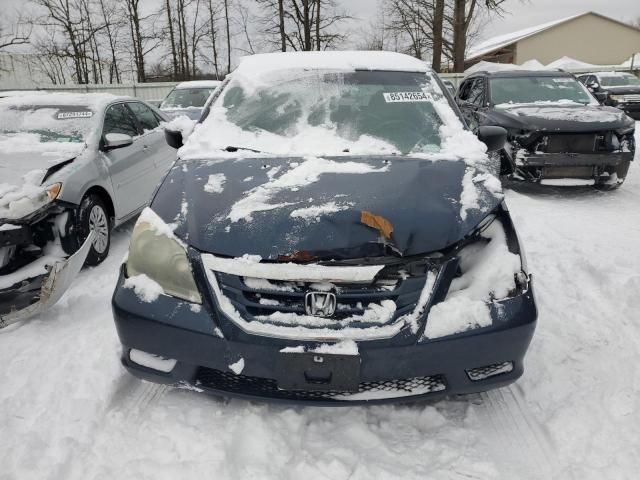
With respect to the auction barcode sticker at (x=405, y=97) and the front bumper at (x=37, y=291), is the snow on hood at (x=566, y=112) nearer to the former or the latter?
the auction barcode sticker at (x=405, y=97)

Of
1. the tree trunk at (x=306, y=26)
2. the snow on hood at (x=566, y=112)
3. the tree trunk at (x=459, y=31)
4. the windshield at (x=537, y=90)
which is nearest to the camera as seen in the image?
the snow on hood at (x=566, y=112)

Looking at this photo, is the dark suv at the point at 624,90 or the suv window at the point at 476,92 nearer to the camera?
the suv window at the point at 476,92

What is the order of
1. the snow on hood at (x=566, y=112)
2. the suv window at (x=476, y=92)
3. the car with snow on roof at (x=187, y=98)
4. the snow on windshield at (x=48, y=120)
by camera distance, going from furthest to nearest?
the car with snow on roof at (x=187, y=98) → the suv window at (x=476, y=92) → the snow on hood at (x=566, y=112) → the snow on windshield at (x=48, y=120)

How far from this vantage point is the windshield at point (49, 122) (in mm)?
4633

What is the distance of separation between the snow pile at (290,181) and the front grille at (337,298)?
36 cm

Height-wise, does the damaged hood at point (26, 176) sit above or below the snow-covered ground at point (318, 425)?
above

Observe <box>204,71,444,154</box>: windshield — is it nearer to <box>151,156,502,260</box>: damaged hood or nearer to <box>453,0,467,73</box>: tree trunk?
<box>151,156,502,260</box>: damaged hood

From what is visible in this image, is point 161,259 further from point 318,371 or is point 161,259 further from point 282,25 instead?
point 282,25

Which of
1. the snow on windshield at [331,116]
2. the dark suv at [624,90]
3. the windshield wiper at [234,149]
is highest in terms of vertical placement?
the snow on windshield at [331,116]

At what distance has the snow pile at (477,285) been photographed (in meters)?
1.98

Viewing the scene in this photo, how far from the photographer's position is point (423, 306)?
1999 millimetres

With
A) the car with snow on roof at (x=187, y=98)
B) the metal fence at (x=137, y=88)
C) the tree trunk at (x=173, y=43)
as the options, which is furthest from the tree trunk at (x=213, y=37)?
the car with snow on roof at (x=187, y=98)

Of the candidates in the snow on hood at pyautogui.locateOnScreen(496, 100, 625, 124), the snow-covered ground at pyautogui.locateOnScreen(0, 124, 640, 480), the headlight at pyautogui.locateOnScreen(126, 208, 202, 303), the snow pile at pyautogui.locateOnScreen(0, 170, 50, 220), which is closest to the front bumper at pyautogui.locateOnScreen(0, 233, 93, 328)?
the snow-covered ground at pyautogui.locateOnScreen(0, 124, 640, 480)

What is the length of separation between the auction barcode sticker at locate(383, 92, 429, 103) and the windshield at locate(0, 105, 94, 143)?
298 centimetres
